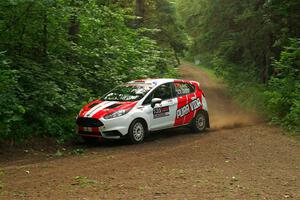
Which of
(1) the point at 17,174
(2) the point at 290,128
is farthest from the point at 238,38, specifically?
(1) the point at 17,174

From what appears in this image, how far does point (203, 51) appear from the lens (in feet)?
107

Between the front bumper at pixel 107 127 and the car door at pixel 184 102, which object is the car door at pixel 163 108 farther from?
the front bumper at pixel 107 127

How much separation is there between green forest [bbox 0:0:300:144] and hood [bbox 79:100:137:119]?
0.77 metres

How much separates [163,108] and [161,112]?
145 mm

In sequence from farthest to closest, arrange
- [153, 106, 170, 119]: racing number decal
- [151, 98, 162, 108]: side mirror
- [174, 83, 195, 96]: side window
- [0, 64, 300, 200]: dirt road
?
1. [174, 83, 195, 96]: side window
2. [153, 106, 170, 119]: racing number decal
3. [151, 98, 162, 108]: side mirror
4. [0, 64, 300, 200]: dirt road

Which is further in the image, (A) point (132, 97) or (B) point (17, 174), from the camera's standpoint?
(A) point (132, 97)

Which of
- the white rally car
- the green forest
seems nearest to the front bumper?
the white rally car

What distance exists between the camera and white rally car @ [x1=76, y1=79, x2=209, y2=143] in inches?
Answer: 500

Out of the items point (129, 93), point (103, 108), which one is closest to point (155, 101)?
point (129, 93)

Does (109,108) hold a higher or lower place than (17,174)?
higher

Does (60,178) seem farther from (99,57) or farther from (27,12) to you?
(99,57)

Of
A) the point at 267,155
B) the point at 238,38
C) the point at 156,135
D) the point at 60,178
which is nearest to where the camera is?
the point at 60,178

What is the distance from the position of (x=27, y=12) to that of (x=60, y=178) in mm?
6024

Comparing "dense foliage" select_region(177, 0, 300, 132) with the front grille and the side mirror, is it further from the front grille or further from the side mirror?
the front grille
